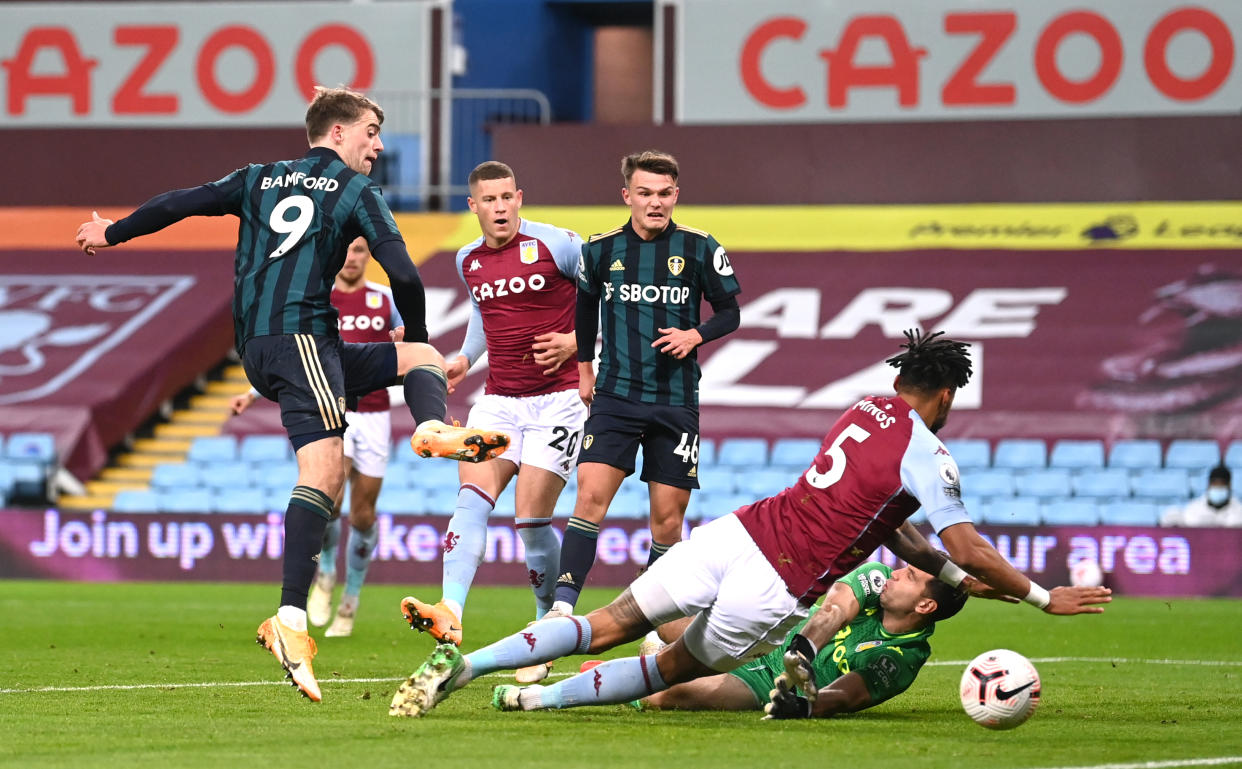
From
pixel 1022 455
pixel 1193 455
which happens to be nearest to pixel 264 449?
pixel 1022 455

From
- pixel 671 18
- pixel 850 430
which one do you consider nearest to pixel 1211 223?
pixel 671 18

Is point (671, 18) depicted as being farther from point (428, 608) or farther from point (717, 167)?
point (428, 608)

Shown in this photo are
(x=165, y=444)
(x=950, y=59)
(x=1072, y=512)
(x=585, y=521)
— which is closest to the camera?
(x=585, y=521)

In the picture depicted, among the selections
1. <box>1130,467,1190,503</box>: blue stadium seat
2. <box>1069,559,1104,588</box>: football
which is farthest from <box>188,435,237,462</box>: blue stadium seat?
<box>1130,467,1190,503</box>: blue stadium seat

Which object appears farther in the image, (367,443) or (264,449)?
(264,449)

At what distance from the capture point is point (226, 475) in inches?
705

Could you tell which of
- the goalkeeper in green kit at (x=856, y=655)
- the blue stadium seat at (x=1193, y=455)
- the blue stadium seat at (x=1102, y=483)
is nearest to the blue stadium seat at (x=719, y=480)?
the blue stadium seat at (x=1102, y=483)

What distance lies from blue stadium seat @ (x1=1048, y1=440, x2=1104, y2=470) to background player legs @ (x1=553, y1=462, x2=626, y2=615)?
10332 millimetres

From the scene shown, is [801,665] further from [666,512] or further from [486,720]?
[666,512]

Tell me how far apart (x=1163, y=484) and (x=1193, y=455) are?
24.8 inches

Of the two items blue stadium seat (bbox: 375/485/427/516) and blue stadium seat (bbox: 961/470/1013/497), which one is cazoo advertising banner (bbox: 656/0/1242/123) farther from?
blue stadium seat (bbox: 375/485/427/516)

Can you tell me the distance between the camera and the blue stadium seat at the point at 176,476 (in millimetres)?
17964

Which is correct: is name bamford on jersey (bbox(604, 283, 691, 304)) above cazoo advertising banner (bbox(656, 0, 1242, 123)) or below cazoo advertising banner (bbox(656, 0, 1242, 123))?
below

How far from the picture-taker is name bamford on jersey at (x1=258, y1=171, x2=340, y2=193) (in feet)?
21.0
